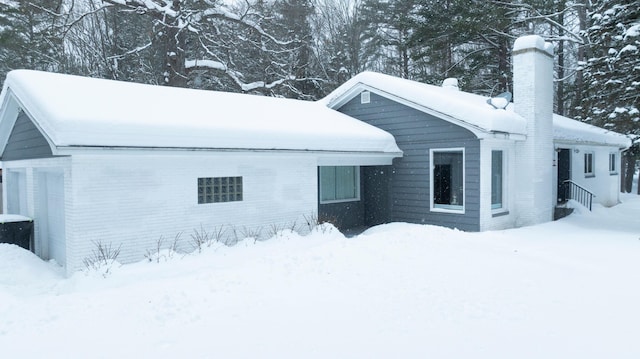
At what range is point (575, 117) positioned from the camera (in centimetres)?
2705

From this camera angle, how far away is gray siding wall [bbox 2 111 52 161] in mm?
9688

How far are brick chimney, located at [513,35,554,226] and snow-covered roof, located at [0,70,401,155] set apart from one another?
12.3 ft

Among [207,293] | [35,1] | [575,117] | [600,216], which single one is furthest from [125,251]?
[575,117]

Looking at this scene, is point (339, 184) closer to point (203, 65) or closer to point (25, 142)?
point (25, 142)

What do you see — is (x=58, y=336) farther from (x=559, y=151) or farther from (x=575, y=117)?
(x=575, y=117)

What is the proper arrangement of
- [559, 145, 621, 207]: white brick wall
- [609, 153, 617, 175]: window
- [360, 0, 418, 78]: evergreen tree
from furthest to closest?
[360, 0, 418, 78]: evergreen tree, [609, 153, 617, 175]: window, [559, 145, 621, 207]: white brick wall

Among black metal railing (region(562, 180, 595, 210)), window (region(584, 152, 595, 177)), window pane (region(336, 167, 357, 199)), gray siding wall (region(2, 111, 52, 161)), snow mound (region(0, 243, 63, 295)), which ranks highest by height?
gray siding wall (region(2, 111, 52, 161))

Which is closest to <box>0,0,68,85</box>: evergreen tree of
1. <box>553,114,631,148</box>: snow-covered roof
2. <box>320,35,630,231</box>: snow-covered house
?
<box>320,35,630,231</box>: snow-covered house

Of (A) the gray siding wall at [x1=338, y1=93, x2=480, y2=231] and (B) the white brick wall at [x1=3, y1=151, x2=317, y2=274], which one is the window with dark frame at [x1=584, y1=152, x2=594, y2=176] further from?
(B) the white brick wall at [x1=3, y1=151, x2=317, y2=274]

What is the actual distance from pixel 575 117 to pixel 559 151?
11254mm

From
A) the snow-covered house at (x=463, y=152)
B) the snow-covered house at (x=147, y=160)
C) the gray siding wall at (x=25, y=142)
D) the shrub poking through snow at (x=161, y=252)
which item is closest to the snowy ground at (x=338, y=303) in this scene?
the shrub poking through snow at (x=161, y=252)

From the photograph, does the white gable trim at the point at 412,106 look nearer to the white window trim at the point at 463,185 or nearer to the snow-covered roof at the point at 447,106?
the snow-covered roof at the point at 447,106

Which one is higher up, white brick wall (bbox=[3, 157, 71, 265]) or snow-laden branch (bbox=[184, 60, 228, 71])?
snow-laden branch (bbox=[184, 60, 228, 71])

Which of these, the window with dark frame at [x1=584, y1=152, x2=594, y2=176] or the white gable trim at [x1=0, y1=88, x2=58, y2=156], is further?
the window with dark frame at [x1=584, y1=152, x2=594, y2=176]
